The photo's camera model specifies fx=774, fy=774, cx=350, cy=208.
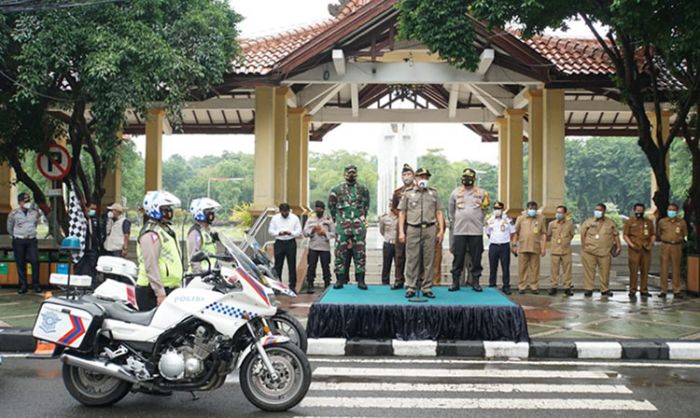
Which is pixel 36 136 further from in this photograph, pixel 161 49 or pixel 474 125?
pixel 474 125

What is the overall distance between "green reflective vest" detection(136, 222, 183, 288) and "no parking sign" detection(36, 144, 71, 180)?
23.9 feet

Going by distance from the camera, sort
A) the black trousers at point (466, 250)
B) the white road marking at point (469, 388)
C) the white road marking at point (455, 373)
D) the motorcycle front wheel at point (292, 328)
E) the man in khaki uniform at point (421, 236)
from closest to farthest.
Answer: the white road marking at point (469, 388), the motorcycle front wheel at point (292, 328), the white road marking at point (455, 373), the man in khaki uniform at point (421, 236), the black trousers at point (466, 250)

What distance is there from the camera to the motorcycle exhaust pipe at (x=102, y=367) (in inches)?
248

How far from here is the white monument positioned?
30844 millimetres

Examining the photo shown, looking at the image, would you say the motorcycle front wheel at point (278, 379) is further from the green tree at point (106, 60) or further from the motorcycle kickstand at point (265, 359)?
the green tree at point (106, 60)

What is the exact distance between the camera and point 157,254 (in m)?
7.36

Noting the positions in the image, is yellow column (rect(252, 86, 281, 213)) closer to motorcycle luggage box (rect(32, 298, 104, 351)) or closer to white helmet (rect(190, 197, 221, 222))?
white helmet (rect(190, 197, 221, 222))

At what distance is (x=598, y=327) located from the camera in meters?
10.7

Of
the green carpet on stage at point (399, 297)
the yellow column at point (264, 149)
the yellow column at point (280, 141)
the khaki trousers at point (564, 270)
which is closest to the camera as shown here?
the green carpet on stage at point (399, 297)

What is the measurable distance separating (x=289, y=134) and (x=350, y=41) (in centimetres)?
583

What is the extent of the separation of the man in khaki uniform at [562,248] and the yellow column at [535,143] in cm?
520

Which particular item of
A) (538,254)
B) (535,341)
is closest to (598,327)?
(535,341)

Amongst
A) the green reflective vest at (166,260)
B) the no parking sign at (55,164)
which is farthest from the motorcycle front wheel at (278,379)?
the no parking sign at (55,164)

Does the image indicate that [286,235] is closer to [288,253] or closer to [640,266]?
[288,253]
